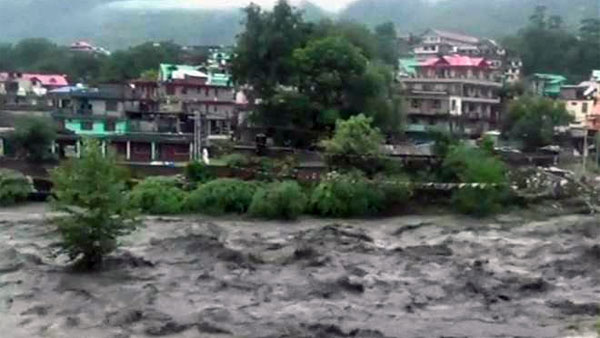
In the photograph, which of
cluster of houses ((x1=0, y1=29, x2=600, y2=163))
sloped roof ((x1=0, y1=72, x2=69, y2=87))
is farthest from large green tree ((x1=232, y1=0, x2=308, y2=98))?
sloped roof ((x1=0, y1=72, x2=69, y2=87))

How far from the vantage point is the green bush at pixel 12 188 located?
19.5m

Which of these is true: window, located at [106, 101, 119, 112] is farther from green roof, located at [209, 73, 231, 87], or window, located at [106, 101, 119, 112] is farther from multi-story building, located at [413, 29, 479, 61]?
multi-story building, located at [413, 29, 479, 61]

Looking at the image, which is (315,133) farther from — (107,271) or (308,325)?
(308,325)

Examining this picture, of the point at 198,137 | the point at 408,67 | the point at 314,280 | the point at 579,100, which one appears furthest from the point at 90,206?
the point at 408,67

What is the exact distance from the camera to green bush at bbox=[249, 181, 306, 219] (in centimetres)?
1848

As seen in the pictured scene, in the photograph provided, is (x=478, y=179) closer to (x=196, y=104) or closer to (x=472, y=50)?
(x=196, y=104)

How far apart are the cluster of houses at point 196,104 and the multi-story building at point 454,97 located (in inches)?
1.4

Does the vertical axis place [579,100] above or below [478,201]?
above

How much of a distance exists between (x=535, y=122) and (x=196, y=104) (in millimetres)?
10546

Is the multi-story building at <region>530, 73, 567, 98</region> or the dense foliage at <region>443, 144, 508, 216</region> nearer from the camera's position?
the dense foliage at <region>443, 144, 508, 216</region>

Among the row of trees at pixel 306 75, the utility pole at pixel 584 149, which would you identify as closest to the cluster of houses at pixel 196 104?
the utility pole at pixel 584 149

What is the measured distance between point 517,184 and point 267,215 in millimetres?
5811

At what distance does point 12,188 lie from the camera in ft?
64.3

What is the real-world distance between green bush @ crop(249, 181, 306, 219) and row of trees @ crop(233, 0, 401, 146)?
4.01 m
